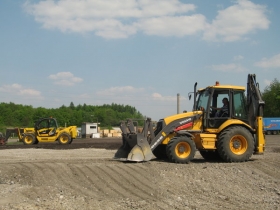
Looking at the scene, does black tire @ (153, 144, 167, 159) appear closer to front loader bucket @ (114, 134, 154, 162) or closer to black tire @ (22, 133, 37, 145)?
front loader bucket @ (114, 134, 154, 162)

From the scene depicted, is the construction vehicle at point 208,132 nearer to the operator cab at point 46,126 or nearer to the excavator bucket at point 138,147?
the excavator bucket at point 138,147

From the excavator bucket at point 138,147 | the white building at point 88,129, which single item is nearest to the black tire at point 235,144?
the excavator bucket at point 138,147

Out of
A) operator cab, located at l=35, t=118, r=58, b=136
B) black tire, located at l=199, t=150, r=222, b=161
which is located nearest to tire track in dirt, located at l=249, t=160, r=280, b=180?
black tire, located at l=199, t=150, r=222, b=161

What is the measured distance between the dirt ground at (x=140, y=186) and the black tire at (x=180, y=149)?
14.1 inches

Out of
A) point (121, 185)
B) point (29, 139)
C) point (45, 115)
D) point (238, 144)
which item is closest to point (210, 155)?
point (238, 144)

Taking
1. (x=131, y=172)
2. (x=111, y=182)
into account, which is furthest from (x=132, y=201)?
(x=131, y=172)

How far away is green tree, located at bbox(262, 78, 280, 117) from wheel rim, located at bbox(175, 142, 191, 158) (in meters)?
78.6

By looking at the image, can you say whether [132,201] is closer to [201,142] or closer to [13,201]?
[13,201]

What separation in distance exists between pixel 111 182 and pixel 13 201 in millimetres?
2633

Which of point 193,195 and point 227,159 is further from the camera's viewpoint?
point 227,159

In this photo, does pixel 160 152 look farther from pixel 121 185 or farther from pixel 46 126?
pixel 46 126

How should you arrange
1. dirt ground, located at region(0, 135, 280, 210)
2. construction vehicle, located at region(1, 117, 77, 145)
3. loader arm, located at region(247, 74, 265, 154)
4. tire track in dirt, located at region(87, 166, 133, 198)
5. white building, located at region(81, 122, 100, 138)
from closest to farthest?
dirt ground, located at region(0, 135, 280, 210), tire track in dirt, located at region(87, 166, 133, 198), loader arm, located at region(247, 74, 265, 154), construction vehicle, located at region(1, 117, 77, 145), white building, located at region(81, 122, 100, 138)

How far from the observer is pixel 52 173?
1062 centimetres

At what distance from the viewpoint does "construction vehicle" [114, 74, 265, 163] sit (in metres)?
12.5
